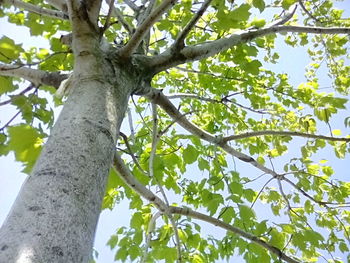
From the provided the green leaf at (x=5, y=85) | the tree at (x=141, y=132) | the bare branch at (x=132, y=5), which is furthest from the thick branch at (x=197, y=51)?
the green leaf at (x=5, y=85)

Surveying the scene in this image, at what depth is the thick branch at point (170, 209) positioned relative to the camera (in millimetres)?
1795

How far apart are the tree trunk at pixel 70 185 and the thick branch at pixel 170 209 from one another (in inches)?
22.1

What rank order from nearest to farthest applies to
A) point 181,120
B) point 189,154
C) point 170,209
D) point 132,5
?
point 170,209 < point 181,120 < point 189,154 < point 132,5

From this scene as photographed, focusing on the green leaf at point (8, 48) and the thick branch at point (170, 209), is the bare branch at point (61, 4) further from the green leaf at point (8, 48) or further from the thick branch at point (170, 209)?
the thick branch at point (170, 209)

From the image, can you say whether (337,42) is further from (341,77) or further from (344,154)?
(344,154)

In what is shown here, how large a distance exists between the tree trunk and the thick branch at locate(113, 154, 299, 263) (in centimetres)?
56

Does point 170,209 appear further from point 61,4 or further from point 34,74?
point 61,4

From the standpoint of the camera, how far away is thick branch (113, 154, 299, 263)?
1.79 metres

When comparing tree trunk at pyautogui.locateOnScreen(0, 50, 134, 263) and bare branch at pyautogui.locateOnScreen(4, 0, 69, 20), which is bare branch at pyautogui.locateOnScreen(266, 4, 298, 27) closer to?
bare branch at pyautogui.locateOnScreen(4, 0, 69, 20)

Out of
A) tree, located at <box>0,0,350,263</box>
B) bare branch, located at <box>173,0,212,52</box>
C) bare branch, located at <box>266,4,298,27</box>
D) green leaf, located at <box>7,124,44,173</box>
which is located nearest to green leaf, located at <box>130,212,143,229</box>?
tree, located at <box>0,0,350,263</box>

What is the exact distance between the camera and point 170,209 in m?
2.12

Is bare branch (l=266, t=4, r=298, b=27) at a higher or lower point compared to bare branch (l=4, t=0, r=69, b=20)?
higher

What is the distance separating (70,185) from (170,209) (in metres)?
1.36

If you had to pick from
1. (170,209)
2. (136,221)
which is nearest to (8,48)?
(170,209)
